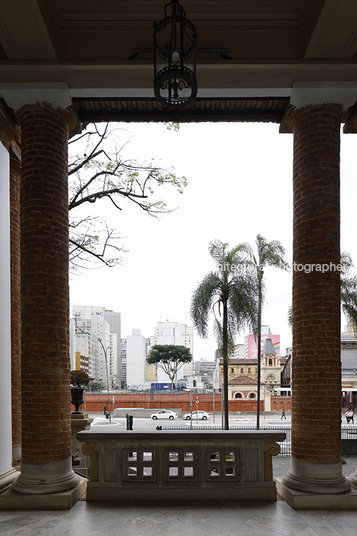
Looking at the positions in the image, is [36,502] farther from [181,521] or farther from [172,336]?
[172,336]

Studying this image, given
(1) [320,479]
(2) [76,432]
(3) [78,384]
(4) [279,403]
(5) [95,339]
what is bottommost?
(5) [95,339]

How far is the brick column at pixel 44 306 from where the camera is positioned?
548 centimetres

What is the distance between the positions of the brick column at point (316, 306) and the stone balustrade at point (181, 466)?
395 mm

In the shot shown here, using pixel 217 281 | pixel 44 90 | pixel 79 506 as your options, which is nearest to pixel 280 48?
pixel 44 90

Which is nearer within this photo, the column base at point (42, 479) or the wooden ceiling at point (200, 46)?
the column base at point (42, 479)

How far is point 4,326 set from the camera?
252 inches

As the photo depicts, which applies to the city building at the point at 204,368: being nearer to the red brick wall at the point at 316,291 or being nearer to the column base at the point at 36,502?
the red brick wall at the point at 316,291

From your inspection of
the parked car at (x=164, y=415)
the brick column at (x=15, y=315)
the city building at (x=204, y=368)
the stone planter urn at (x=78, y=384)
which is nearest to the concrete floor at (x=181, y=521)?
the brick column at (x=15, y=315)

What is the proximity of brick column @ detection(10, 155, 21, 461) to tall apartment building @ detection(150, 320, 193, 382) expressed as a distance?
8660 centimetres

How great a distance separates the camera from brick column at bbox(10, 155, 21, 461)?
23.9 feet

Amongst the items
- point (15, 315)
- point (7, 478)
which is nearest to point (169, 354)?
point (15, 315)

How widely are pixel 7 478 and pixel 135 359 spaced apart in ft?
343

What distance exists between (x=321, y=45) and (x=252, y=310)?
16498 millimetres

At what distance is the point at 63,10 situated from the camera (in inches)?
222
